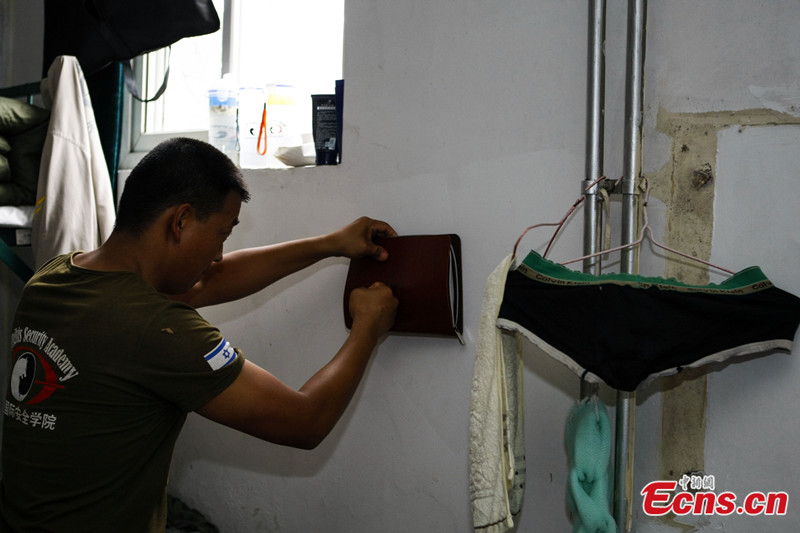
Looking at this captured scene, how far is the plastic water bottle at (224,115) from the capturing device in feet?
4.95

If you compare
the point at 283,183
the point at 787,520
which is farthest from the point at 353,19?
the point at 787,520

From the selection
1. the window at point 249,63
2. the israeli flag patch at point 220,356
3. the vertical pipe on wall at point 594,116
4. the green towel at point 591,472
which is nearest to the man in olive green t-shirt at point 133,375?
the israeli flag patch at point 220,356

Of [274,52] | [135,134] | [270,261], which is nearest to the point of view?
[270,261]

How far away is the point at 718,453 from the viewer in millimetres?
1019

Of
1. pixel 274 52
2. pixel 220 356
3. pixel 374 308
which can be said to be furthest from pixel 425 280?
pixel 274 52

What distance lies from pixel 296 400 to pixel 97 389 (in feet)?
0.93

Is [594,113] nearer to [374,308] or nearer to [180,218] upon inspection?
[374,308]

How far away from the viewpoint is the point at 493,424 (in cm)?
95

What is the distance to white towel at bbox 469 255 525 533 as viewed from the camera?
0.94 metres

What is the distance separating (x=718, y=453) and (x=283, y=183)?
101cm

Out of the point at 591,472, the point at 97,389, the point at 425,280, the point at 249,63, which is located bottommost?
the point at 591,472

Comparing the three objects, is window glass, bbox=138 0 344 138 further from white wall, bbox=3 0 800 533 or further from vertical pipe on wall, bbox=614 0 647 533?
vertical pipe on wall, bbox=614 0 647 533

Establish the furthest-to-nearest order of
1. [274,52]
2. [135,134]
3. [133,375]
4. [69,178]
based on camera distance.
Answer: [135,134]
[274,52]
[69,178]
[133,375]

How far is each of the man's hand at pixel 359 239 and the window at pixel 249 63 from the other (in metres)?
0.39
